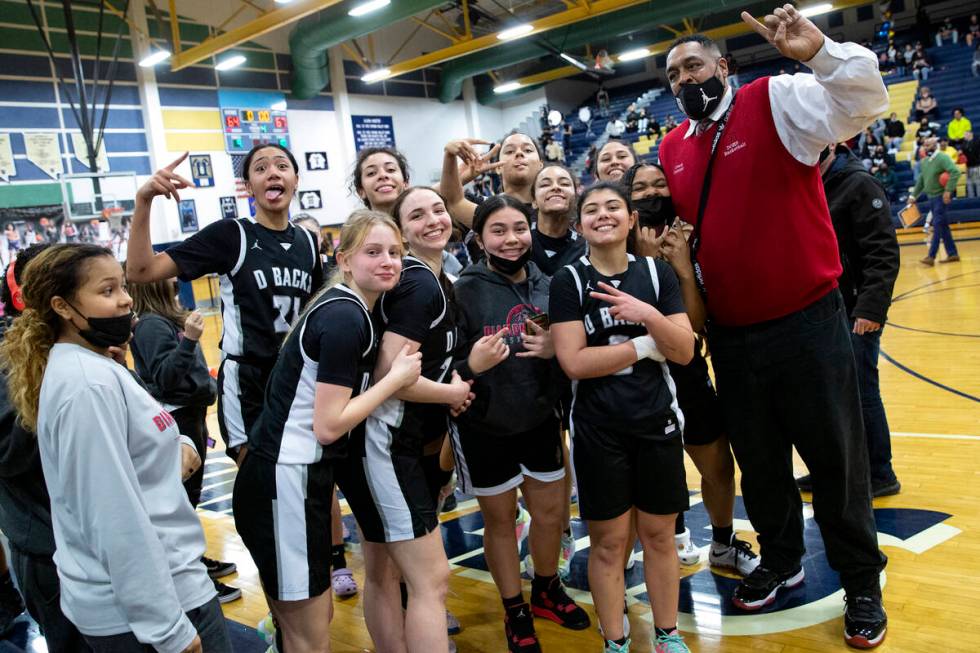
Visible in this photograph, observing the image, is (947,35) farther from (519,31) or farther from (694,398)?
(694,398)

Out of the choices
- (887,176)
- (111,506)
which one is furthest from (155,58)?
(111,506)

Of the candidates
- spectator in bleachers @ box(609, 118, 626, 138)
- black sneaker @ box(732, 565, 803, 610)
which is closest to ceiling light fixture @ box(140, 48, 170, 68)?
spectator in bleachers @ box(609, 118, 626, 138)

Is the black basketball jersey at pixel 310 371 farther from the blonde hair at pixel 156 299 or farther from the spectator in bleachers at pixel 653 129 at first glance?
the spectator in bleachers at pixel 653 129

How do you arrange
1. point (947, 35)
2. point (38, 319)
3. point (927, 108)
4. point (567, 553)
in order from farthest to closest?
point (947, 35) < point (927, 108) < point (567, 553) < point (38, 319)

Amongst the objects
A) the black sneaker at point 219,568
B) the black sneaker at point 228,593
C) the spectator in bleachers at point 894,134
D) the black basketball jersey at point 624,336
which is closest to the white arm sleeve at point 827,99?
the black basketball jersey at point 624,336

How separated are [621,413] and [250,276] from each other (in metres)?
1.65

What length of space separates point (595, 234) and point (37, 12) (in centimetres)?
1745

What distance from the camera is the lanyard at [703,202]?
2896mm

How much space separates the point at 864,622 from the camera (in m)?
2.87

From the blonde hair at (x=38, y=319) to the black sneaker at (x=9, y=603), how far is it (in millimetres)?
2542

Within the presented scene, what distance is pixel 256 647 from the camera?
3.45 meters

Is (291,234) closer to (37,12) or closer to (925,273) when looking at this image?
(925,273)

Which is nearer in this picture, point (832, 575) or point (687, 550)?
point (832, 575)

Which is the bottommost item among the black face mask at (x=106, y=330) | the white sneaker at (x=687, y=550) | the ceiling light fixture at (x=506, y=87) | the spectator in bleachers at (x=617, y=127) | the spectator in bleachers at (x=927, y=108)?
the white sneaker at (x=687, y=550)
